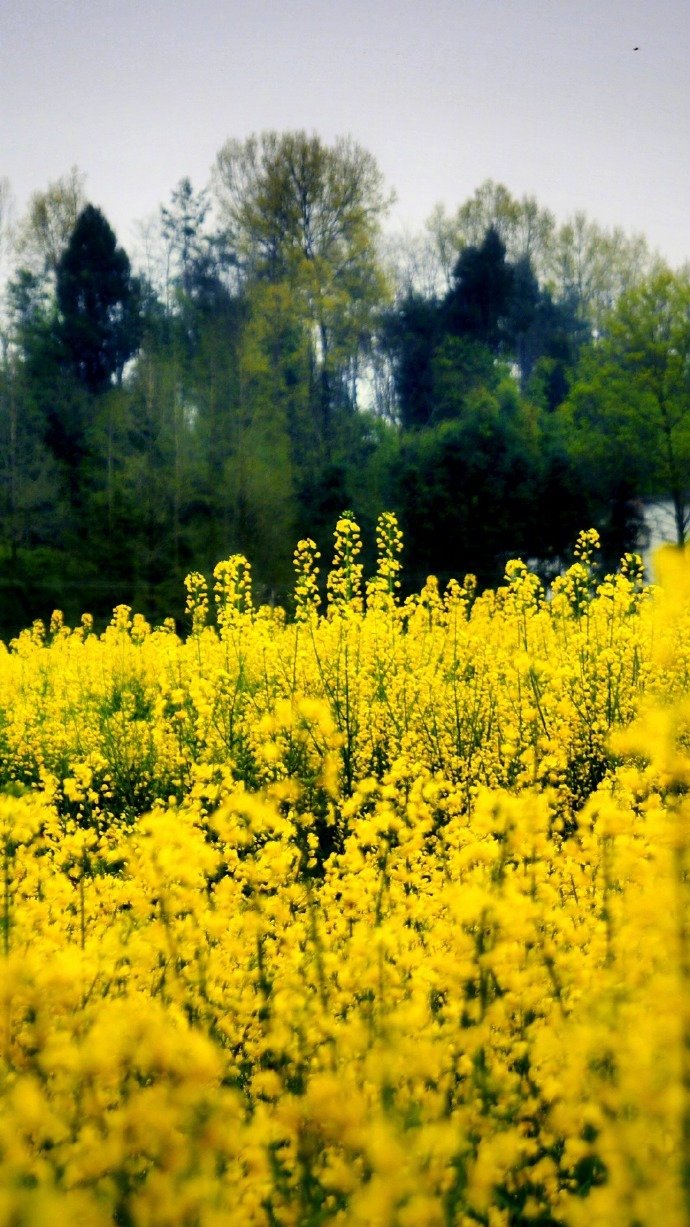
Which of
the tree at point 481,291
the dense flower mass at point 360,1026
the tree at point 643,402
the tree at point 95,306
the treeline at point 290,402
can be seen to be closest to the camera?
the dense flower mass at point 360,1026

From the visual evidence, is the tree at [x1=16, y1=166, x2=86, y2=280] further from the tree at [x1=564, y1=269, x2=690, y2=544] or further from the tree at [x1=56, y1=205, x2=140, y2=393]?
the tree at [x1=564, y1=269, x2=690, y2=544]

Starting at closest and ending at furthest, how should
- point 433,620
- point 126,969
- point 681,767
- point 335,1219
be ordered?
1. point 335,1219
2. point 681,767
3. point 126,969
4. point 433,620

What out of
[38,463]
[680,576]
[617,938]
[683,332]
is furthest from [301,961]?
[683,332]

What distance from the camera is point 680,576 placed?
2.86m

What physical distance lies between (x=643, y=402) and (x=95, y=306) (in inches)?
454

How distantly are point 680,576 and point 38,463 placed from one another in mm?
15886

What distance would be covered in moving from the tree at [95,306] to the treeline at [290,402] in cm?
5

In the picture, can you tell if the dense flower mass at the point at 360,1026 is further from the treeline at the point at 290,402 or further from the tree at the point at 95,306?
the tree at the point at 95,306

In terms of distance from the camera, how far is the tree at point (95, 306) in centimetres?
2103

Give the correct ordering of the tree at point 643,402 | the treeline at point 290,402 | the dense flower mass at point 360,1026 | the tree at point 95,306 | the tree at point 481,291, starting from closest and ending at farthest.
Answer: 1. the dense flower mass at point 360,1026
2. the treeline at point 290,402
3. the tree at point 643,402
4. the tree at point 95,306
5. the tree at point 481,291

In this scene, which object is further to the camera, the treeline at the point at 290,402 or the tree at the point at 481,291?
the tree at the point at 481,291

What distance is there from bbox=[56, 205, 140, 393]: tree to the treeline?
47 millimetres

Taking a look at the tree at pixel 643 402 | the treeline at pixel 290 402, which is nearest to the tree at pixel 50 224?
the treeline at pixel 290 402

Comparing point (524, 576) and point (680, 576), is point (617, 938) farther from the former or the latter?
point (524, 576)
